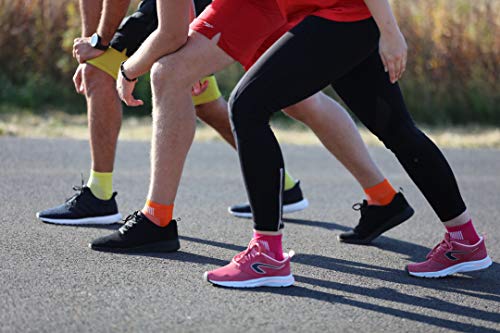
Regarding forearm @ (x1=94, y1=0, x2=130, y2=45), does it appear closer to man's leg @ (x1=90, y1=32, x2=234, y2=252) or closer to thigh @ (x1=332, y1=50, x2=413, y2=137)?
man's leg @ (x1=90, y1=32, x2=234, y2=252)

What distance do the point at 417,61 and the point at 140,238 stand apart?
23.7 feet

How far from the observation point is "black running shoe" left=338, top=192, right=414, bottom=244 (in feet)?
16.5

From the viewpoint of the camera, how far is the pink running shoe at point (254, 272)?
4117mm

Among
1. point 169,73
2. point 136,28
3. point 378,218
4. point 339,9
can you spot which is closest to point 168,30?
point 169,73

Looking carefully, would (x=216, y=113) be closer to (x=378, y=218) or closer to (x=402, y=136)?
(x=378, y=218)

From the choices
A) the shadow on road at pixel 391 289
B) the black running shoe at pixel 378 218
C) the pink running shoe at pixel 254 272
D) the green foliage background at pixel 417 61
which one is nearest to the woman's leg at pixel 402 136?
the shadow on road at pixel 391 289

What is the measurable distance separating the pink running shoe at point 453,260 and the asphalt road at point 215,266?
5 centimetres

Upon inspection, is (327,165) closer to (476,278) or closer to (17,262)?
(476,278)

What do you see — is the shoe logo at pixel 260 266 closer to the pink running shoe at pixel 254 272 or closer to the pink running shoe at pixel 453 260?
the pink running shoe at pixel 254 272

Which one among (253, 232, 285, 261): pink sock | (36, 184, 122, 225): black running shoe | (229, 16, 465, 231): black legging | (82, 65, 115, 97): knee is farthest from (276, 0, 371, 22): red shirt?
(36, 184, 122, 225): black running shoe

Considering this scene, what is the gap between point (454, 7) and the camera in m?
11.9

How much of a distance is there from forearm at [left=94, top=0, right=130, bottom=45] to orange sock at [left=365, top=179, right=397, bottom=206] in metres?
1.53

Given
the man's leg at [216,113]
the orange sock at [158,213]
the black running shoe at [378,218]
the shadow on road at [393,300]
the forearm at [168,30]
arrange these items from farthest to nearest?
the man's leg at [216,113] → the black running shoe at [378,218] → the orange sock at [158,213] → the forearm at [168,30] → the shadow on road at [393,300]

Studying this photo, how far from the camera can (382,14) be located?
3.88m
